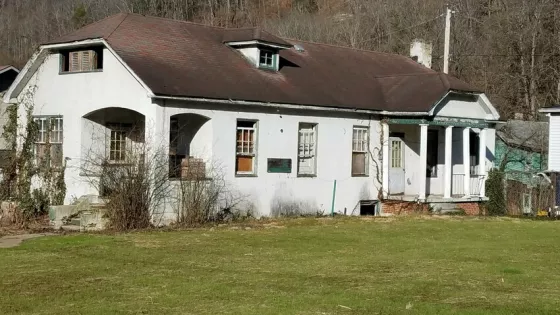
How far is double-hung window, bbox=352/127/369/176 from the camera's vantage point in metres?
27.4

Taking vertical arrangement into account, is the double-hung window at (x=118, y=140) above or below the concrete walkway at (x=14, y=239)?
above

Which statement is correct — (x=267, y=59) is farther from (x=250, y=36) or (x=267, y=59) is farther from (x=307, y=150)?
(x=307, y=150)

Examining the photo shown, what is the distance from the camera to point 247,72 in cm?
2505

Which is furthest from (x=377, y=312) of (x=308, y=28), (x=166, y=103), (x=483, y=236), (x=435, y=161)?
(x=308, y=28)

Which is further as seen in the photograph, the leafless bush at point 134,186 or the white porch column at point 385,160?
the white porch column at point 385,160

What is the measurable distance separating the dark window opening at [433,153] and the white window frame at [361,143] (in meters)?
3.67

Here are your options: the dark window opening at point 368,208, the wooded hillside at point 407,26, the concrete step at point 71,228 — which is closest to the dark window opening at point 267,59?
the dark window opening at point 368,208

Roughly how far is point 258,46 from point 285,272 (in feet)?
43.6

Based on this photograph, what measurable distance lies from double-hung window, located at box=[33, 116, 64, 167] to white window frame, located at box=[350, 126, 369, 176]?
9.44 meters

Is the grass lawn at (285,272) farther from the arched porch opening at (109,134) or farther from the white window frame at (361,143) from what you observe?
the white window frame at (361,143)

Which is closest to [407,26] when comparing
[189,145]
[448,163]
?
[448,163]

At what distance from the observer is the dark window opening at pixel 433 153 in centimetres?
3041

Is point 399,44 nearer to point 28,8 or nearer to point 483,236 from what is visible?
point 483,236

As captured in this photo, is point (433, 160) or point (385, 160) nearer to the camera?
point (385, 160)
